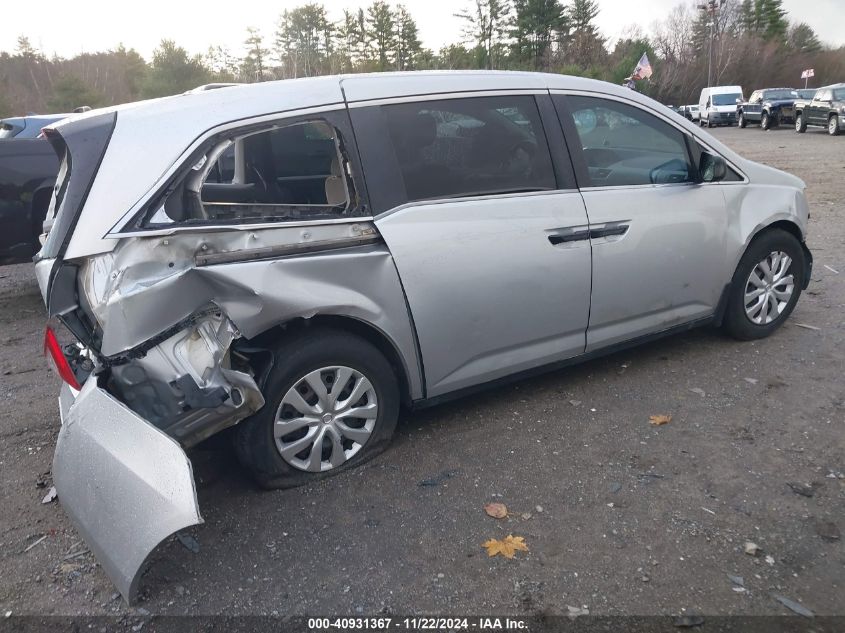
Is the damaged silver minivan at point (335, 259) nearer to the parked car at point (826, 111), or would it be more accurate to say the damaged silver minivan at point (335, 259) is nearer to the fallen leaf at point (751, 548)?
the fallen leaf at point (751, 548)

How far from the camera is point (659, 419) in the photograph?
3.95 meters

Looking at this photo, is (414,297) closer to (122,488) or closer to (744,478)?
(122,488)

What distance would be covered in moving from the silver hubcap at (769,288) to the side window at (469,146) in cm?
192

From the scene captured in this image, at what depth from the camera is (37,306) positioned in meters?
7.28

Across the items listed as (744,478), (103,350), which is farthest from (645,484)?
(103,350)

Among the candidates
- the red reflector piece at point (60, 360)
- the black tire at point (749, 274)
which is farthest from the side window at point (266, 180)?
the black tire at point (749, 274)

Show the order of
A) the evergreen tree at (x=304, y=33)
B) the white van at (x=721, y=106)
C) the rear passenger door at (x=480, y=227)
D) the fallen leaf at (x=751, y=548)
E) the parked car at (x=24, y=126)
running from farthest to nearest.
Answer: the evergreen tree at (x=304, y=33)
the white van at (x=721, y=106)
the parked car at (x=24, y=126)
the rear passenger door at (x=480, y=227)
the fallen leaf at (x=751, y=548)

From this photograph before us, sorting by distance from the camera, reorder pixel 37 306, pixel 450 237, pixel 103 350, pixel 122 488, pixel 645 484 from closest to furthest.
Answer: pixel 122 488 < pixel 103 350 < pixel 645 484 < pixel 450 237 < pixel 37 306

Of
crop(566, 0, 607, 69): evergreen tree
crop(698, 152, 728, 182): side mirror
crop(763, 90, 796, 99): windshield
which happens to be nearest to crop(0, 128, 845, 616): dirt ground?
crop(698, 152, 728, 182): side mirror

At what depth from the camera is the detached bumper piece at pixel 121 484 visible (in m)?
2.50

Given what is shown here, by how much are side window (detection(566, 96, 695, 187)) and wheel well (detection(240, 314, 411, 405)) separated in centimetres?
158

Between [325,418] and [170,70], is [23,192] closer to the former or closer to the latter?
[325,418]

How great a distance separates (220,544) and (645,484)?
6.52 feet

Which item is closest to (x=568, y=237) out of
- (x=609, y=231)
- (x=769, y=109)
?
(x=609, y=231)
